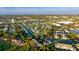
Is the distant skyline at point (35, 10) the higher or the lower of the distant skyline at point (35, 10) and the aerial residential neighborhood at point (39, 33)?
the higher

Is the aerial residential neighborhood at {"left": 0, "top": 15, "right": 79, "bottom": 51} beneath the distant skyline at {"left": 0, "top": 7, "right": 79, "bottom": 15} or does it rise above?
beneath

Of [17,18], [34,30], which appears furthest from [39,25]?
[17,18]

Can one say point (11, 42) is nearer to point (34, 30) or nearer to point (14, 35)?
point (14, 35)

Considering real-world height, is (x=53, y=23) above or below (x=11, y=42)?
above

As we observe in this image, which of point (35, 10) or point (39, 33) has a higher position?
point (35, 10)
